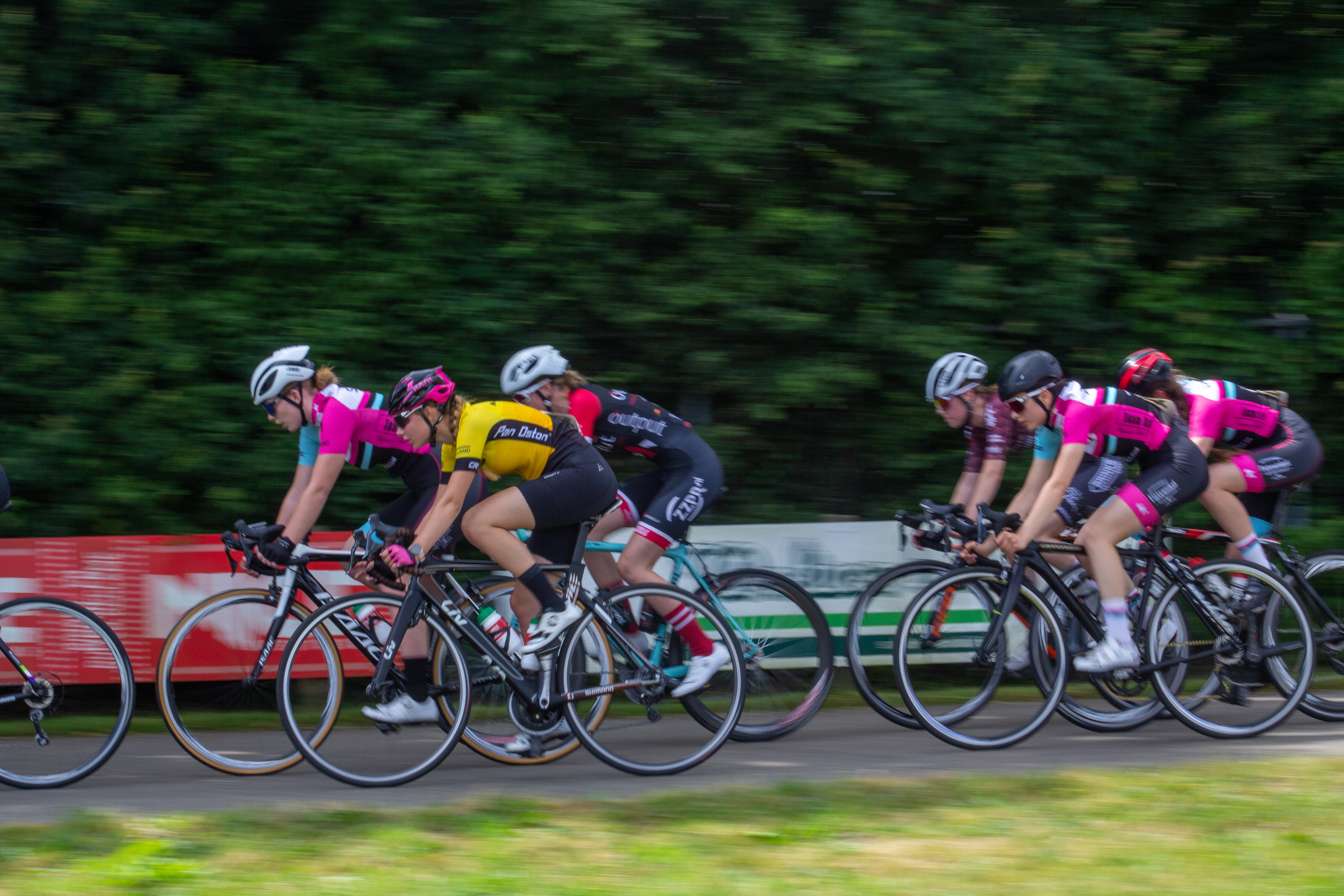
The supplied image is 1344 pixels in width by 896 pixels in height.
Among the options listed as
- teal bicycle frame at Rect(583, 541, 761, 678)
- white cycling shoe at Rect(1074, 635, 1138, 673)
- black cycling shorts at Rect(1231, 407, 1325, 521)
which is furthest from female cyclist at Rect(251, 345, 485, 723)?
black cycling shorts at Rect(1231, 407, 1325, 521)

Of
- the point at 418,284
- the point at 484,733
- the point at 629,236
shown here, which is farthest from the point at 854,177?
the point at 484,733

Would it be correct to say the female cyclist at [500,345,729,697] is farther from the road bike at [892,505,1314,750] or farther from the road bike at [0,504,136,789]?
the road bike at [0,504,136,789]

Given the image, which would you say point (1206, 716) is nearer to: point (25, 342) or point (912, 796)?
point (912, 796)

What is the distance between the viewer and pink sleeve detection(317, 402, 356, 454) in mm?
5770

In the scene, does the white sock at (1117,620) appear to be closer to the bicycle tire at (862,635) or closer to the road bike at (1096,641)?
the road bike at (1096,641)

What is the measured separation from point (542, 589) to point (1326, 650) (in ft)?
14.5

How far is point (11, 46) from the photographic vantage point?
7.80 metres

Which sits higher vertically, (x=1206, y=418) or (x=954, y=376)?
(x=954, y=376)

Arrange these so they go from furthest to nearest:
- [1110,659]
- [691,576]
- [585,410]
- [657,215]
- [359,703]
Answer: [657,215], [691,576], [585,410], [1110,659], [359,703]

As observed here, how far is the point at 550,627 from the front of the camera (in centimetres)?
554

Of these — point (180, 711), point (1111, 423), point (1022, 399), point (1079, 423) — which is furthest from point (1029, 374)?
point (180, 711)

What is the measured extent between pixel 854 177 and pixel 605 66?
184 cm

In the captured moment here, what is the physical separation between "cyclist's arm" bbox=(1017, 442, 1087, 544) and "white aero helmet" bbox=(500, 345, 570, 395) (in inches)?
95.8

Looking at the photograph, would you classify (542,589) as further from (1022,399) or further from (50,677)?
(1022,399)
